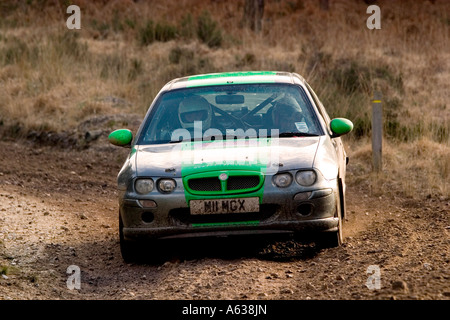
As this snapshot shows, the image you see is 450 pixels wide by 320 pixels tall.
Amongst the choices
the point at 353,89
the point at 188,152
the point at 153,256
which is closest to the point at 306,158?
the point at 188,152

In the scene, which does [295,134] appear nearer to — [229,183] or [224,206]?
[229,183]

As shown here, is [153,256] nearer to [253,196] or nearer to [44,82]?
[253,196]

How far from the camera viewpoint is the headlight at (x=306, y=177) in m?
6.54

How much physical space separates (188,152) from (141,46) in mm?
14741

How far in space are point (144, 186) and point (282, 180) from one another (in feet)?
3.52

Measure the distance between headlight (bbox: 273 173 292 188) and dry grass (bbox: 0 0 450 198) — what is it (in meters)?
3.90

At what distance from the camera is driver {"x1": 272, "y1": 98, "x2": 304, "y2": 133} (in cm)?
742

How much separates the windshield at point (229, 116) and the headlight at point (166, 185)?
839 millimetres

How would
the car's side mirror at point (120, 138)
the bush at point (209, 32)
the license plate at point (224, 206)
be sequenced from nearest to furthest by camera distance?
the license plate at point (224, 206), the car's side mirror at point (120, 138), the bush at point (209, 32)

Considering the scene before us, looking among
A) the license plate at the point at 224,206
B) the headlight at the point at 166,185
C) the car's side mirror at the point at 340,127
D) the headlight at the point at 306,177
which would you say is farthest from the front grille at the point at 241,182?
the car's side mirror at the point at 340,127

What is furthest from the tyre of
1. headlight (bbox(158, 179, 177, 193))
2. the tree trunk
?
the tree trunk

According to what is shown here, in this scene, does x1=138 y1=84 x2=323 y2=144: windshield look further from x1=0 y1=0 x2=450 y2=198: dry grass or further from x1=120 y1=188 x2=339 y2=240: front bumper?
x1=0 y1=0 x2=450 y2=198: dry grass

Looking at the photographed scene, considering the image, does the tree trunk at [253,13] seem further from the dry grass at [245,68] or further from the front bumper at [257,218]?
the front bumper at [257,218]

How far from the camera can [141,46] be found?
2133cm
